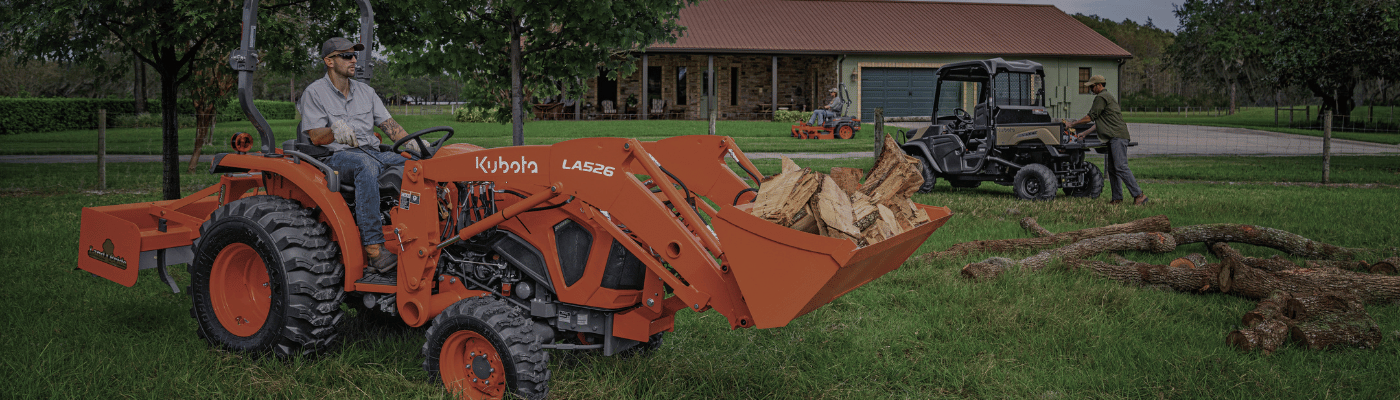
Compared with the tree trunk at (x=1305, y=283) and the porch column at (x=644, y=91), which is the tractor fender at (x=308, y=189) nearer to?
the tree trunk at (x=1305, y=283)

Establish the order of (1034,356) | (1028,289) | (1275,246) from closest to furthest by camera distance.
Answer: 1. (1034,356)
2. (1028,289)
3. (1275,246)

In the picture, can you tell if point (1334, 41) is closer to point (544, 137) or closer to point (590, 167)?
point (544, 137)

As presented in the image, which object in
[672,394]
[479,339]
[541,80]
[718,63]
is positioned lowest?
[672,394]

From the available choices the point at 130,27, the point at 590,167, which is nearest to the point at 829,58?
the point at 130,27

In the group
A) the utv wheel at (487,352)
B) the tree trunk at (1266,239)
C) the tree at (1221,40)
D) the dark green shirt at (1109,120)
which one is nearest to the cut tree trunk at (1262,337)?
the tree trunk at (1266,239)

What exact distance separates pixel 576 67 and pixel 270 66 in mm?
3817

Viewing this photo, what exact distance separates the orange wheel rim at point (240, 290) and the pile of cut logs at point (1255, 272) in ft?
15.2

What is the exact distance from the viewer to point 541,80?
10828 millimetres

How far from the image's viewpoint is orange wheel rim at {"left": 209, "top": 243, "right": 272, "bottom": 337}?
4.57 meters

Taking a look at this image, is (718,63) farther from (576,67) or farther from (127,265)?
(127,265)

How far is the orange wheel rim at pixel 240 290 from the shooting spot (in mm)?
4566

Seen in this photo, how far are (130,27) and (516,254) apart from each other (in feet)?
25.3

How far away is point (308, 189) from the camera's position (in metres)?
4.23

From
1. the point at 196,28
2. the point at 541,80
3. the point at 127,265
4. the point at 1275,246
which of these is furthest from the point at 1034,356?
the point at 196,28
